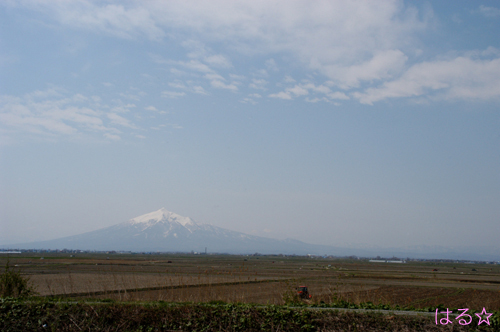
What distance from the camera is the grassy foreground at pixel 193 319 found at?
965 cm

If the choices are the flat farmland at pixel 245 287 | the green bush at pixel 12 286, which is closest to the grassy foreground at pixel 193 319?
the flat farmland at pixel 245 287

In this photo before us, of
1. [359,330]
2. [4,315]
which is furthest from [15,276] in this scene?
[359,330]

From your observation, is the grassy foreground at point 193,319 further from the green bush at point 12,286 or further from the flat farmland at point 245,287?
the green bush at point 12,286

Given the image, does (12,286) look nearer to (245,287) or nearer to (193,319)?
(193,319)

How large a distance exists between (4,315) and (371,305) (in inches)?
419

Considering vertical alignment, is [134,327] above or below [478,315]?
below

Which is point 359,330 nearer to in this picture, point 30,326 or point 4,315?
point 30,326

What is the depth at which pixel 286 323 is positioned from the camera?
390 inches

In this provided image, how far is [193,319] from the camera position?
1020 centimetres

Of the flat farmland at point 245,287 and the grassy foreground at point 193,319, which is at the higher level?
the grassy foreground at point 193,319

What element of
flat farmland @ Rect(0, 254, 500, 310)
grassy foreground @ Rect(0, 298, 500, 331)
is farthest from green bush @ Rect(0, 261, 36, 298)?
grassy foreground @ Rect(0, 298, 500, 331)

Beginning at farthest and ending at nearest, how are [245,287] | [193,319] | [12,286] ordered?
[245,287], [12,286], [193,319]

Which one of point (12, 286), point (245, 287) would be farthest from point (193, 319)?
point (245, 287)

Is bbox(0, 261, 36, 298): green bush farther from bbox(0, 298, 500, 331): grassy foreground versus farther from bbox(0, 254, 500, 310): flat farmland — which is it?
bbox(0, 298, 500, 331): grassy foreground
